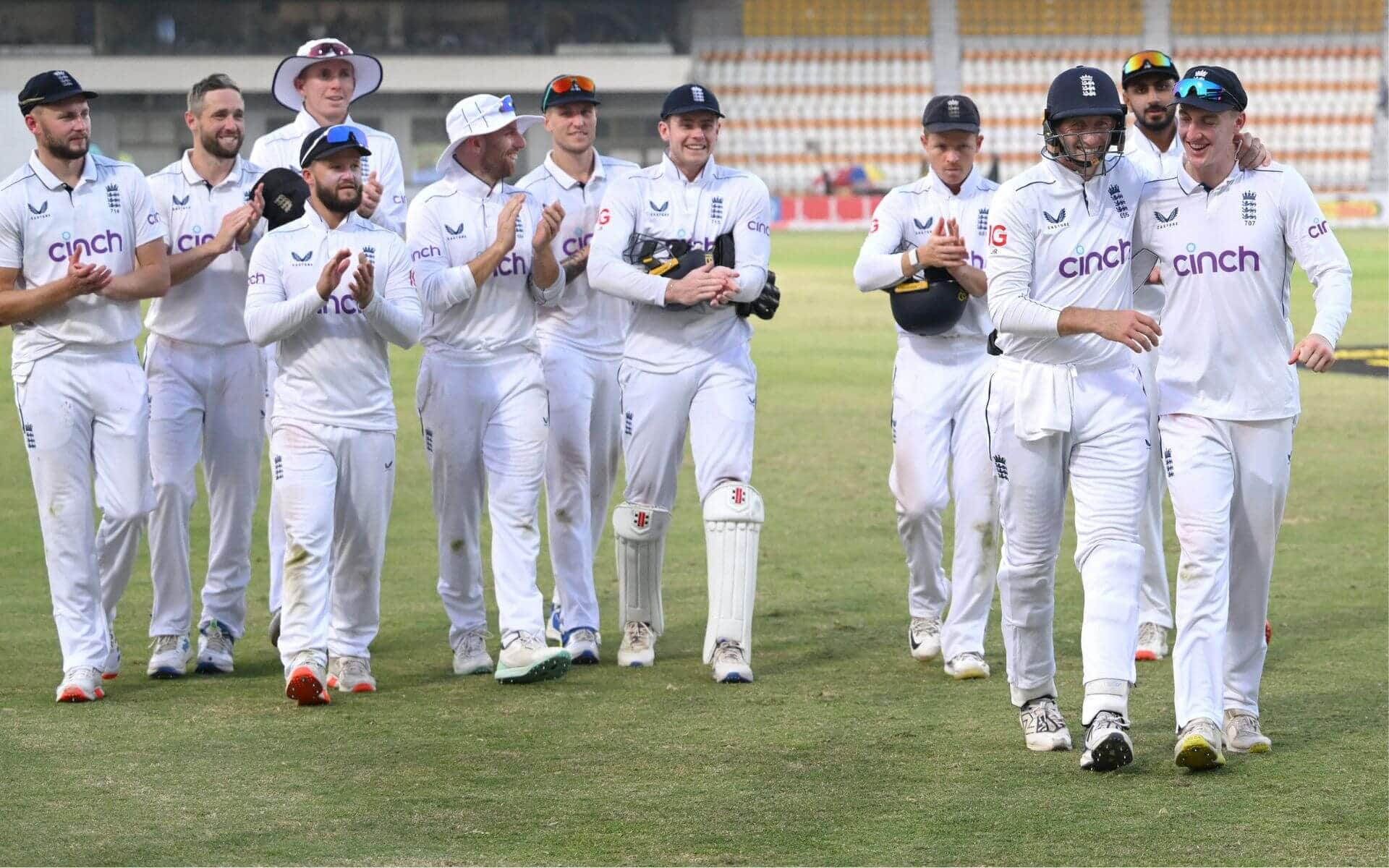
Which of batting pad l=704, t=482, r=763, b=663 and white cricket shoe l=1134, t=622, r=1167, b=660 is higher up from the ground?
batting pad l=704, t=482, r=763, b=663

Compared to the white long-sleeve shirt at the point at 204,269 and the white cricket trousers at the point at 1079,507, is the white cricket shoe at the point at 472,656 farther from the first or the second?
the white cricket trousers at the point at 1079,507

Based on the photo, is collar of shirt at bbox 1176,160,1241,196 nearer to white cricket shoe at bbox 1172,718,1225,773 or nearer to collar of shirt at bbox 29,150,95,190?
white cricket shoe at bbox 1172,718,1225,773

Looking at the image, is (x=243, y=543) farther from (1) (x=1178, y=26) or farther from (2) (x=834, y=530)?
(1) (x=1178, y=26)

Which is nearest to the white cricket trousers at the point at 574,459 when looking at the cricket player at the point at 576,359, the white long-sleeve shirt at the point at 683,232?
the cricket player at the point at 576,359

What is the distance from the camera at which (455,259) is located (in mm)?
7527

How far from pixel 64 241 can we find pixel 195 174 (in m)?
0.95

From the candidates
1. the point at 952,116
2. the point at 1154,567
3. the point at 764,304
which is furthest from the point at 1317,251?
the point at 764,304

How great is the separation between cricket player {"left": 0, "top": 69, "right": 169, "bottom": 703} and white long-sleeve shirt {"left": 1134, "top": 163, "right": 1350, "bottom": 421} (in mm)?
3951

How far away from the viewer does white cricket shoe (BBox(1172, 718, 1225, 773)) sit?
560 centimetres

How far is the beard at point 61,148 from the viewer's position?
→ 685 cm

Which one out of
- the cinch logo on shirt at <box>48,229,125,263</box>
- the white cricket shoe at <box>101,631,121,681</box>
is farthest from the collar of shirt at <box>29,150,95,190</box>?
the white cricket shoe at <box>101,631,121,681</box>

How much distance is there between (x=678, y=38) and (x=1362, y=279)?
3288 cm

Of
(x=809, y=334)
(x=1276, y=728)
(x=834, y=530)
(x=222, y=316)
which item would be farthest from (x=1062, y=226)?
(x=809, y=334)

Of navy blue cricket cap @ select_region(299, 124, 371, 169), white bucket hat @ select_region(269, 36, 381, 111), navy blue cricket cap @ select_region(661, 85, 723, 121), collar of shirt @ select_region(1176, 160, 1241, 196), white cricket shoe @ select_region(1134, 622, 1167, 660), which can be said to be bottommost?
white cricket shoe @ select_region(1134, 622, 1167, 660)
